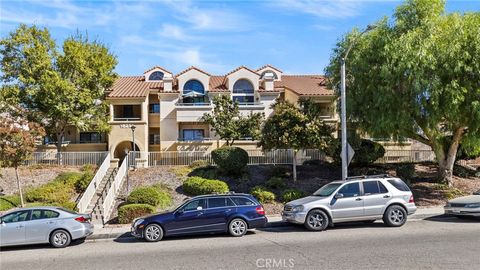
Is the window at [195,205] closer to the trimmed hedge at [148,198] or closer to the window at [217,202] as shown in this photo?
the window at [217,202]

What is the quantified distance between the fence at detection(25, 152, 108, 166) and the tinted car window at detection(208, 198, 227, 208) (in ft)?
54.8

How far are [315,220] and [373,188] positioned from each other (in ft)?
→ 7.54

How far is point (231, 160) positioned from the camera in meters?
23.3

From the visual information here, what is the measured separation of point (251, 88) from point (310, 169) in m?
11.1

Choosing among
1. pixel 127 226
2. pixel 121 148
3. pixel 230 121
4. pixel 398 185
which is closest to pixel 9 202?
pixel 127 226

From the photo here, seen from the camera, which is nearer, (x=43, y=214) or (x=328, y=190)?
(x=43, y=214)

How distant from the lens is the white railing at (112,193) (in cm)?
1895

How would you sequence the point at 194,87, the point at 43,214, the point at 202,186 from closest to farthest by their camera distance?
the point at 43,214 < the point at 202,186 < the point at 194,87

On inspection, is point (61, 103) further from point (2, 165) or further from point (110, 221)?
point (110, 221)

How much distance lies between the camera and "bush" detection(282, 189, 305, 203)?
2011cm

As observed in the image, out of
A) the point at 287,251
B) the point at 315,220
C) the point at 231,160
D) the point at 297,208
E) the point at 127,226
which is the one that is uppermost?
the point at 231,160

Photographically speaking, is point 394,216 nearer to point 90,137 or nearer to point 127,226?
point 127,226

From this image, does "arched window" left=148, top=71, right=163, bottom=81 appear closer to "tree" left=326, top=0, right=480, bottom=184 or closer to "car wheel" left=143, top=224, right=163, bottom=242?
"tree" left=326, top=0, right=480, bottom=184

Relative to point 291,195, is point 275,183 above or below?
above
